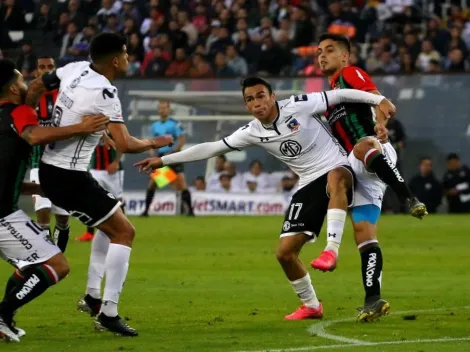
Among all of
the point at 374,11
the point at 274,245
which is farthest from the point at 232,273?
the point at 374,11

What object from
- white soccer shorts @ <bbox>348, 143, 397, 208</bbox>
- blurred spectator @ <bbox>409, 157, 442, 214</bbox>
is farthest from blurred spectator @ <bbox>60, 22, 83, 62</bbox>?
white soccer shorts @ <bbox>348, 143, 397, 208</bbox>

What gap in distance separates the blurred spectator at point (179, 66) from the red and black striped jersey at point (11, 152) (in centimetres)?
2068

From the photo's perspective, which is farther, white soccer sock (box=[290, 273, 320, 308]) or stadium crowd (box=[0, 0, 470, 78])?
stadium crowd (box=[0, 0, 470, 78])

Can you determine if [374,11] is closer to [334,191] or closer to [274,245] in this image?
[274,245]

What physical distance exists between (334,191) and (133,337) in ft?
7.20

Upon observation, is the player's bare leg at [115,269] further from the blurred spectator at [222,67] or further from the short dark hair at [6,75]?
the blurred spectator at [222,67]

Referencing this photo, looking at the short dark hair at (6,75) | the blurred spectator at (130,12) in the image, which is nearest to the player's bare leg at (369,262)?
the short dark hair at (6,75)

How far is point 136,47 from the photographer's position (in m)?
31.3

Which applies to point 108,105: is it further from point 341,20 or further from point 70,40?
point 70,40

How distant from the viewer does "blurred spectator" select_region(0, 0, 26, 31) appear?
31703 millimetres

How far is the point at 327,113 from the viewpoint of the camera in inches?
416

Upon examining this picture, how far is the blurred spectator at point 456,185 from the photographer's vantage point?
26953 mm

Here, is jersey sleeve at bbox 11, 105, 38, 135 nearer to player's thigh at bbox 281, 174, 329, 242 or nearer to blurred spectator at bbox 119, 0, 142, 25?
player's thigh at bbox 281, 174, 329, 242

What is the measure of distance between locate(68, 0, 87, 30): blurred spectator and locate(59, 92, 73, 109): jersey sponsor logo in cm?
2285
